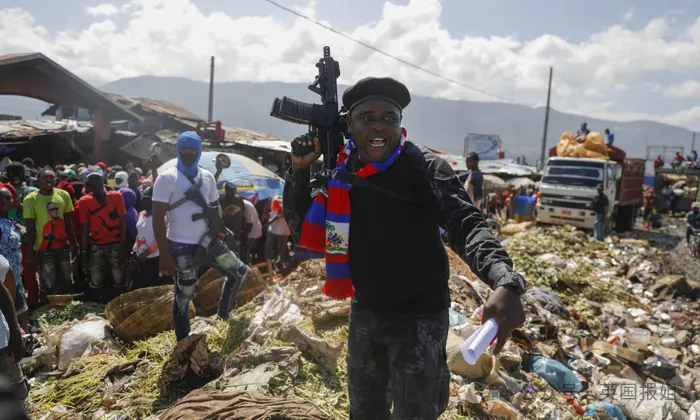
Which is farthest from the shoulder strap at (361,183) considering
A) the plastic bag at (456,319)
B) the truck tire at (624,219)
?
the truck tire at (624,219)

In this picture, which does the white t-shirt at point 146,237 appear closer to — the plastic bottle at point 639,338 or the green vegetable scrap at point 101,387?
the green vegetable scrap at point 101,387

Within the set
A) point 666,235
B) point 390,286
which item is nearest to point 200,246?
point 390,286

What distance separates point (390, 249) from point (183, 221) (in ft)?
7.36

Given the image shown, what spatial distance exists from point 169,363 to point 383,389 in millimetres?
1897

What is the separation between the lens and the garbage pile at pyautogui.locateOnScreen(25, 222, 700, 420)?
10.3 feet

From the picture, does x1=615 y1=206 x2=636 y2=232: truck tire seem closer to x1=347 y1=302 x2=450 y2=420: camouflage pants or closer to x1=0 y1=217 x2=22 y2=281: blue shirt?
x1=347 y1=302 x2=450 y2=420: camouflage pants

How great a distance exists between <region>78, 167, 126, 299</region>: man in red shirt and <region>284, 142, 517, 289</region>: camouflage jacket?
4339 millimetres

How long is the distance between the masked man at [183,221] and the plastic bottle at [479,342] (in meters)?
2.84

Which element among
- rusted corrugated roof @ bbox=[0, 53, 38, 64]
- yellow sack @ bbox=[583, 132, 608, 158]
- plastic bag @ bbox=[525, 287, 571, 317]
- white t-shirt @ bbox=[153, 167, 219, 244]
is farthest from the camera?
yellow sack @ bbox=[583, 132, 608, 158]

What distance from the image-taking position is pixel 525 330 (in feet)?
18.1

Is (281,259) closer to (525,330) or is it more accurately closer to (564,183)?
(525,330)

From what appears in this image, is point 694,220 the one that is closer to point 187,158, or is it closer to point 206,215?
point 206,215

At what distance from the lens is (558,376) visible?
4.57 meters

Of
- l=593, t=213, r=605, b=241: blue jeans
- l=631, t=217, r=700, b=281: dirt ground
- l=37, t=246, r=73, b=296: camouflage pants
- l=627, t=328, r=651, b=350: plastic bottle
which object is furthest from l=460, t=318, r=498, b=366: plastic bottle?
l=593, t=213, r=605, b=241: blue jeans
